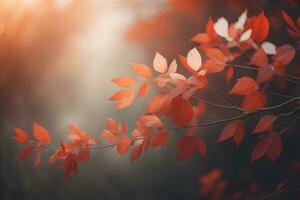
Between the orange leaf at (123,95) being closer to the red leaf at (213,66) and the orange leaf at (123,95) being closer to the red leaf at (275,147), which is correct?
the red leaf at (213,66)

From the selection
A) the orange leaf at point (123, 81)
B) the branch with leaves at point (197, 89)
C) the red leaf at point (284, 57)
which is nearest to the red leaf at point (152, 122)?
the branch with leaves at point (197, 89)

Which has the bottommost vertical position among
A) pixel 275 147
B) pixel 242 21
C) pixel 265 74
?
pixel 275 147

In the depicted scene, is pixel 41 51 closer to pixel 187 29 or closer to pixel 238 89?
pixel 187 29

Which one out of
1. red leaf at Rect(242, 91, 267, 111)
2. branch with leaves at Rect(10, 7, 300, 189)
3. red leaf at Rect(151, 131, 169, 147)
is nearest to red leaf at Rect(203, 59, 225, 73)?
branch with leaves at Rect(10, 7, 300, 189)

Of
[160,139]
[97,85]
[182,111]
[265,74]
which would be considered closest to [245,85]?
[265,74]

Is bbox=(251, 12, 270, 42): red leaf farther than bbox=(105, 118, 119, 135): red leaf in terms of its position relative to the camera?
No

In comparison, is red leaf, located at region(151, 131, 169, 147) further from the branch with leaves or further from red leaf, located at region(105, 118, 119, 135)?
red leaf, located at region(105, 118, 119, 135)

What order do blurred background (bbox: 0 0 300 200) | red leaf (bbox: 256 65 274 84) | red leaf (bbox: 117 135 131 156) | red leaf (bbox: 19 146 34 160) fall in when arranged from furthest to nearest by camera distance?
blurred background (bbox: 0 0 300 200)
red leaf (bbox: 19 146 34 160)
red leaf (bbox: 117 135 131 156)
red leaf (bbox: 256 65 274 84)

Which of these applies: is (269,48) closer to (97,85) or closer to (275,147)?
(275,147)

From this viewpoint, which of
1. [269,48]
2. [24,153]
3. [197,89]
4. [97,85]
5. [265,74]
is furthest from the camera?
[97,85]
